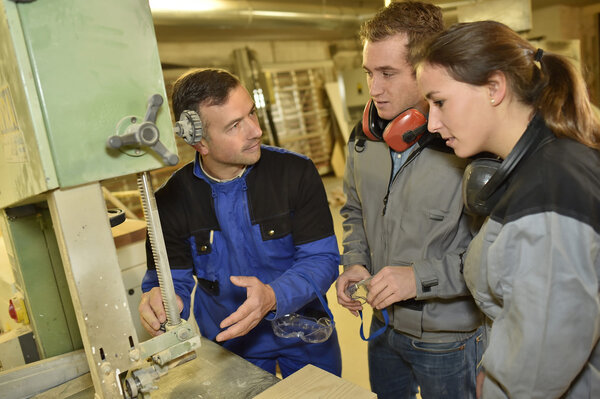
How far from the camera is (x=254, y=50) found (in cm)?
680

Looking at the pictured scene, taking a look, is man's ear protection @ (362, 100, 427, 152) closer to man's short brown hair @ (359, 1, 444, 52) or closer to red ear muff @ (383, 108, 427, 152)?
red ear muff @ (383, 108, 427, 152)

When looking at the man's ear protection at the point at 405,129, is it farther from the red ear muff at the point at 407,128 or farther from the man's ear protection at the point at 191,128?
the man's ear protection at the point at 191,128

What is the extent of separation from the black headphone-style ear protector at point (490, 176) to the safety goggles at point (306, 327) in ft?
2.30

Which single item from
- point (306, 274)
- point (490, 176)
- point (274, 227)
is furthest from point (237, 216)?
point (490, 176)

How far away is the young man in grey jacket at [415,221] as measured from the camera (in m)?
1.22

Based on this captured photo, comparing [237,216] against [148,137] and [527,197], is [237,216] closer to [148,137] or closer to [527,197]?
[148,137]

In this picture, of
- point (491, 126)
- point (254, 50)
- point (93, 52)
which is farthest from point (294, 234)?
point (254, 50)

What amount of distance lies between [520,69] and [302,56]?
728 centimetres

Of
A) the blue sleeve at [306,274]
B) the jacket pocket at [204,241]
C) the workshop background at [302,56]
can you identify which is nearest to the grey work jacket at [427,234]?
the blue sleeve at [306,274]

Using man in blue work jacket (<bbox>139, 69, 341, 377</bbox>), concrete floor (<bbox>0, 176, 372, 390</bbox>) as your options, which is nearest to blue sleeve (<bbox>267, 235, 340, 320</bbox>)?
man in blue work jacket (<bbox>139, 69, 341, 377</bbox>)

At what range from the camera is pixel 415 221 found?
1270 mm

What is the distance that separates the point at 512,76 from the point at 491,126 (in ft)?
0.36

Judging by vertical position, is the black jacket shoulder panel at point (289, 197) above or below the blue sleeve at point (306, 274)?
above

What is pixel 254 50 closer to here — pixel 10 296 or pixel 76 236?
pixel 10 296
